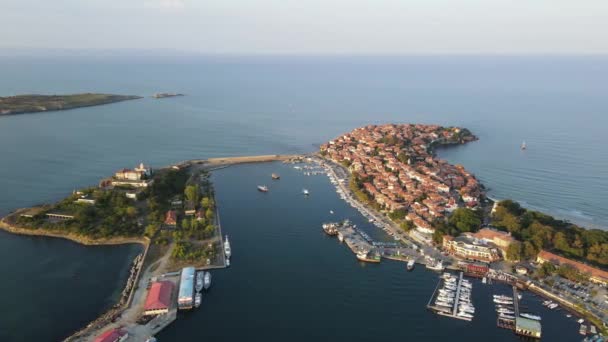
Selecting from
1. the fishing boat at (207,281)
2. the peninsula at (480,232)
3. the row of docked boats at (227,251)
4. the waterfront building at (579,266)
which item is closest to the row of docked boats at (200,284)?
the fishing boat at (207,281)

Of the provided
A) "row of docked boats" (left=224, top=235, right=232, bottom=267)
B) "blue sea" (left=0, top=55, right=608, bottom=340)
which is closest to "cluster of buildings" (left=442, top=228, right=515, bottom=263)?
"blue sea" (left=0, top=55, right=608, bottom=340)

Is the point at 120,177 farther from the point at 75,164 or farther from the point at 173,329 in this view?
the point at 173,329

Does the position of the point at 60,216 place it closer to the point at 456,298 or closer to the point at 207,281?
the point at 207,281

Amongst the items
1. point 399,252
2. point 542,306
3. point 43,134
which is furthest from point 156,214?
point 43,134

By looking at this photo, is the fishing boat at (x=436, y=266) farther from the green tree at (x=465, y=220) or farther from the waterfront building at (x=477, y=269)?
the green tree at (x=465, y=220)

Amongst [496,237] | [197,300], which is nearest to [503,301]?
[496,237]

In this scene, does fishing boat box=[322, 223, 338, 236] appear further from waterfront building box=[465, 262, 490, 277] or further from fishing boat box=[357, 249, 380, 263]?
waterfront building box=[465, 262, 490, 277]
